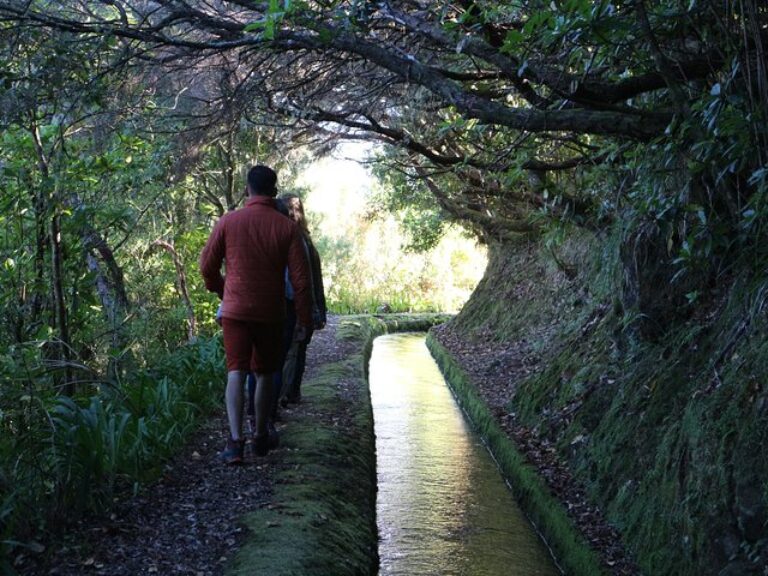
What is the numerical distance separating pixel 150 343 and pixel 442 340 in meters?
10.3

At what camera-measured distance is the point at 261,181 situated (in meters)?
5.66

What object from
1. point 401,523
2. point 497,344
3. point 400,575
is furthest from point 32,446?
point 497,344

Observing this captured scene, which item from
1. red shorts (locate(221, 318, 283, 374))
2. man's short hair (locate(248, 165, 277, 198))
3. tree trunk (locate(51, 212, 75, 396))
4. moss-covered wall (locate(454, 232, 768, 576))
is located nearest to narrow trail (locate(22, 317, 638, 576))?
moss-covered wall (locate(454, 232, 768, 576))

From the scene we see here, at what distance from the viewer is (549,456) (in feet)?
24.4

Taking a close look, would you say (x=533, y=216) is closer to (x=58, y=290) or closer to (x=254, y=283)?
(x=254, y=283)

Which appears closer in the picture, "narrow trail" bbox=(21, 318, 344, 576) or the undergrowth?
"narrow trail" bbox=(21, 318, 344, 576)

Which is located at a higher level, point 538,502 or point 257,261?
point 257,261

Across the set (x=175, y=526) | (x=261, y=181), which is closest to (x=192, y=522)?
(x=175, y=526)

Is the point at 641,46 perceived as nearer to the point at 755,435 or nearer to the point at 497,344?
the point at 755,435

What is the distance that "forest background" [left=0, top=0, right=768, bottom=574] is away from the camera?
14.5 feet

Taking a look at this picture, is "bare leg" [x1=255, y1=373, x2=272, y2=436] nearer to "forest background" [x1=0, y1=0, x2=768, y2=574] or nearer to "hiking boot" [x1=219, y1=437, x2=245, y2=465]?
"hiking boot" [x1=219, y1=437, x2=245, y2=465]

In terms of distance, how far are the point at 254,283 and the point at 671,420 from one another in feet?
9.98

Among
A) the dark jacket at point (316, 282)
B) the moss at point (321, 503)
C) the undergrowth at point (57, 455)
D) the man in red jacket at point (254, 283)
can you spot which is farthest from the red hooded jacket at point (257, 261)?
the dark jacket at point (316, 282)

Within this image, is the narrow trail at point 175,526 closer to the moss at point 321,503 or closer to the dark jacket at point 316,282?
the moss at point 321,503
